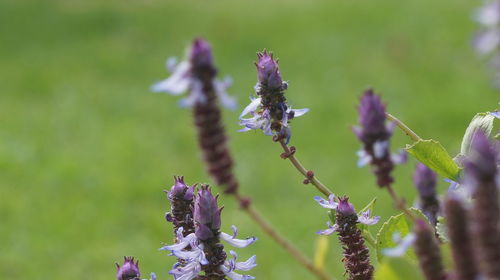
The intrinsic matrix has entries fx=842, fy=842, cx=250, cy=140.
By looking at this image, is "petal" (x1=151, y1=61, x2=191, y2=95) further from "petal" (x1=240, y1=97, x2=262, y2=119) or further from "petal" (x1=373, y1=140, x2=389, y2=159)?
"petal" (x1=240, y1=97, x2=262, y2=119)

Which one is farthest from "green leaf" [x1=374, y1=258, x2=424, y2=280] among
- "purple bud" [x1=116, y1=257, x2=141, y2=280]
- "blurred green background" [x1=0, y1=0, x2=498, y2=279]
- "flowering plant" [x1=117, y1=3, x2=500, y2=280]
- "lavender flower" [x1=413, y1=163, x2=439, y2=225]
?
"blurred green background" [x1=0, y1=0, x2=498, y2=279]

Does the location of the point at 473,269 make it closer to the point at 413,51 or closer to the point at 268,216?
the point at 268,216

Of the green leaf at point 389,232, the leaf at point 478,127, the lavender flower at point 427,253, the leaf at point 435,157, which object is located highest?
the leaf at point 478,127

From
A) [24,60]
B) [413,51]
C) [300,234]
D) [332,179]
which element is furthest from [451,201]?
[24,60]

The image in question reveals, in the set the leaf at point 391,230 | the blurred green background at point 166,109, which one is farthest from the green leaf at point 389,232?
the blurred green background at point 166,109

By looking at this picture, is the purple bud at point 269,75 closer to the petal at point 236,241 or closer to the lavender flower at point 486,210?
the petal at point 236,241
